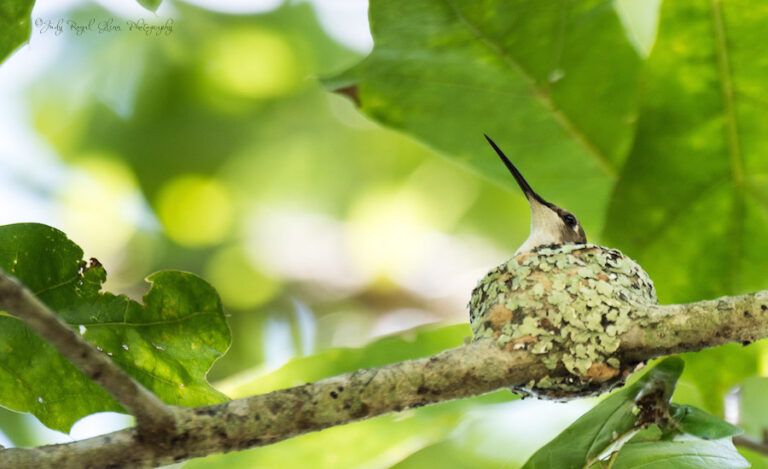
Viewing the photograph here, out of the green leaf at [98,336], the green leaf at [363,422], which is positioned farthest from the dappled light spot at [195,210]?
the green leaf at [98,336]

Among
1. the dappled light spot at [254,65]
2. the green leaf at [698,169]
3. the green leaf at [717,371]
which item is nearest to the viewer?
the green leaf at [698,169]

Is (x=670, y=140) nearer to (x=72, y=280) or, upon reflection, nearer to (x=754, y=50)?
(x=754, y=50)

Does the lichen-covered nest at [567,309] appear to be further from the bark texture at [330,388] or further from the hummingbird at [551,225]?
the hummingbird at [551,225]

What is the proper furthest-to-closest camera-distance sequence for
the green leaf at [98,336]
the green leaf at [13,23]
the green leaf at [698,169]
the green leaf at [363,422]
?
1. the green leaf at [363,422]
2. the green leaf at [698,169]
3. the green leaf at [13,23]
4. the green leaf at [98,336]

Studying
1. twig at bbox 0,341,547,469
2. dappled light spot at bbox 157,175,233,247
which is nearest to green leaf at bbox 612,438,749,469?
twig at bbox 0,341,547,469

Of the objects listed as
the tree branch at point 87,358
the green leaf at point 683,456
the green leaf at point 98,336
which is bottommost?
the green leaf at point 683,456

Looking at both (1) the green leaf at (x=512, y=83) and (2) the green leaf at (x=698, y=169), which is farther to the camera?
(1) the green leaf at (x=512, y=83)

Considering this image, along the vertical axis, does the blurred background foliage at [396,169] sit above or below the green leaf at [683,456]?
above

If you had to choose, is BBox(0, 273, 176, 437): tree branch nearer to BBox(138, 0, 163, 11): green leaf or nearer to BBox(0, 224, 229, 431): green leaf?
BBox(0, 224, 229, 431): green leaf

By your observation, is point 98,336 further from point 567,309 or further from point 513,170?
point 513,170
